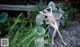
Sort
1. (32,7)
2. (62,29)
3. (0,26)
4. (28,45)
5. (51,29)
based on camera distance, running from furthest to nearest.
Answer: (32,7)
(62,29)
(51,29)
(0,26)
(28,45)

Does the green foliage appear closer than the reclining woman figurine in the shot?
No

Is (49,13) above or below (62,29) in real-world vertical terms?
above

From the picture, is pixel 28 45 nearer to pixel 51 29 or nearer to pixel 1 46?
pixel 1 46

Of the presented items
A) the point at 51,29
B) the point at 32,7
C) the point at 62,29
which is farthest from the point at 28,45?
the point at 32,7

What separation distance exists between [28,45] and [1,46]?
49 cm

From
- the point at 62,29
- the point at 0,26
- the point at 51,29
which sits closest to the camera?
the point at 0,26

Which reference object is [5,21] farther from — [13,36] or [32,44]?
[32,44]

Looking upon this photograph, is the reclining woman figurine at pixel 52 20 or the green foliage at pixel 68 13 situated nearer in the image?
the reclining woman figurine at pixel 52 20

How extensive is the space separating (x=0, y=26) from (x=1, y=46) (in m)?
0.64

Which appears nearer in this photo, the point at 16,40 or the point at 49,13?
the point at 16,40

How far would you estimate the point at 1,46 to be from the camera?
3.92 meters

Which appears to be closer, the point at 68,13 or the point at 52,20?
the point at 52,20

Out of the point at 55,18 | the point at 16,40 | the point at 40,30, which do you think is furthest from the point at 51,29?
the point at 16,40

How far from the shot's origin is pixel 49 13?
18.4 feet
